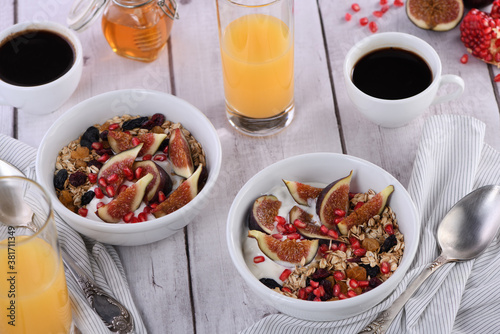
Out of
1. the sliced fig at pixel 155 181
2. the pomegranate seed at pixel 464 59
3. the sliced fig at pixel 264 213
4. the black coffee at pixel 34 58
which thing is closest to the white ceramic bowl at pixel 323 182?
the sliced fig at pixel 264 213

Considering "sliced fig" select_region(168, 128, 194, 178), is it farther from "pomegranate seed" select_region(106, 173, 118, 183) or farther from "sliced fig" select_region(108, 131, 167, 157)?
"pomegranate seed" select_region(106, 173, 118, 183)

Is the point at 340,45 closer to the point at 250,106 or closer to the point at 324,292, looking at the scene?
the point at 250,106

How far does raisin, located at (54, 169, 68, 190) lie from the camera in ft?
7.38

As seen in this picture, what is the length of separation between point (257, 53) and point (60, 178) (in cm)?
74

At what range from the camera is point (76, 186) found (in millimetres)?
2250

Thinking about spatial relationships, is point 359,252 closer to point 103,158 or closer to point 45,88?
point 103,158

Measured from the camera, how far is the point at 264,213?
2.15 metres

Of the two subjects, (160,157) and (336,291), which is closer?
(336,291)

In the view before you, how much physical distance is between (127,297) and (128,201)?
0.95 ft

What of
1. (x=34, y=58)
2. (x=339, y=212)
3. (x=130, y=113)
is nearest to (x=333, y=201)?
(x=339, y=212)

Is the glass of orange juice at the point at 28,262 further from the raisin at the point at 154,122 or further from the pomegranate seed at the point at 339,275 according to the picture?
the pomegranate seed at the point at 339,275

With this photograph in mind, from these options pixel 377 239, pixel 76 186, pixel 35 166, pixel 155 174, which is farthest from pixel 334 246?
pixel 35 166

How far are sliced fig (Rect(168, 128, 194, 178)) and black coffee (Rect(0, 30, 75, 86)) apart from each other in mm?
527

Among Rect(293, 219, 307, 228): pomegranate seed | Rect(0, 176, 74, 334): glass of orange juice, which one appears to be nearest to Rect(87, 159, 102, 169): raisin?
Rect(0, 176, 74, 334): glass of orange juice
